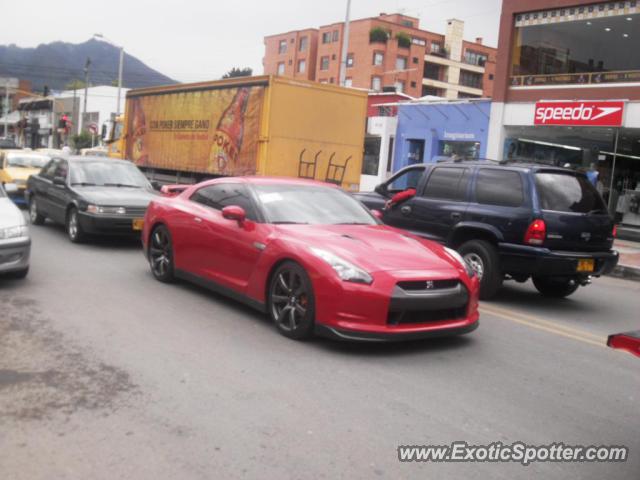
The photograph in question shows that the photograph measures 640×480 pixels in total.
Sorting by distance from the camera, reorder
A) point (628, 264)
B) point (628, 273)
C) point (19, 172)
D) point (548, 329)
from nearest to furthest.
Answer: point (548, 329) < point (628, 273) < point (628, 264) < point (19, 172)

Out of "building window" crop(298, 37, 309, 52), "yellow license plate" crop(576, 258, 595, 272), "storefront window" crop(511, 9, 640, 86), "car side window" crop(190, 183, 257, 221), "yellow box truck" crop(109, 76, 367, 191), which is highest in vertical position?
"building window" crop(298, 37, 309, 52)

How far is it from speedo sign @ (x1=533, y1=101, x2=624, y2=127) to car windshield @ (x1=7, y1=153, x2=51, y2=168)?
14863 millimetres

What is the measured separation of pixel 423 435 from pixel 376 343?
190 centimetres

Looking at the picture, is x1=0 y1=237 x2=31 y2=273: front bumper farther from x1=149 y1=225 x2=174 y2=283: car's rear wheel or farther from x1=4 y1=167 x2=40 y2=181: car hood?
x1=4 y1=167 x2=40 y2=181: car hood

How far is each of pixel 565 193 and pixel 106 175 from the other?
305 inches

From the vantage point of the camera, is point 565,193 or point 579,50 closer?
point 565,193

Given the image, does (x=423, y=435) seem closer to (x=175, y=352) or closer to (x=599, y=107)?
(x=175, y=352)

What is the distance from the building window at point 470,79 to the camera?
7525 cm

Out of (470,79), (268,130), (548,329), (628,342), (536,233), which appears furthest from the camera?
(470,79)

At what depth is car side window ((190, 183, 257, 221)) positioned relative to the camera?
22.3 feet

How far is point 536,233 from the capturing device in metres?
7.71

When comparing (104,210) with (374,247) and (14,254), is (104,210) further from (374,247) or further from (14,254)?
(374,247)

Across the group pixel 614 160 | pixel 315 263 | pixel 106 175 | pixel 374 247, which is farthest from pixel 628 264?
pixel 106 175

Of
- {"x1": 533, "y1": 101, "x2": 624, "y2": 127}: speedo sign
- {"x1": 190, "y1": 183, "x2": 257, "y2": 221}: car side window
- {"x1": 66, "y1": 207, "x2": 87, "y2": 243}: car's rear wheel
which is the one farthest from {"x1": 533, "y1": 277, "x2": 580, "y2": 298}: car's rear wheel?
{"x1": 533, "y1": 101, "x2": 624, "y2": 127}: speedo sign
